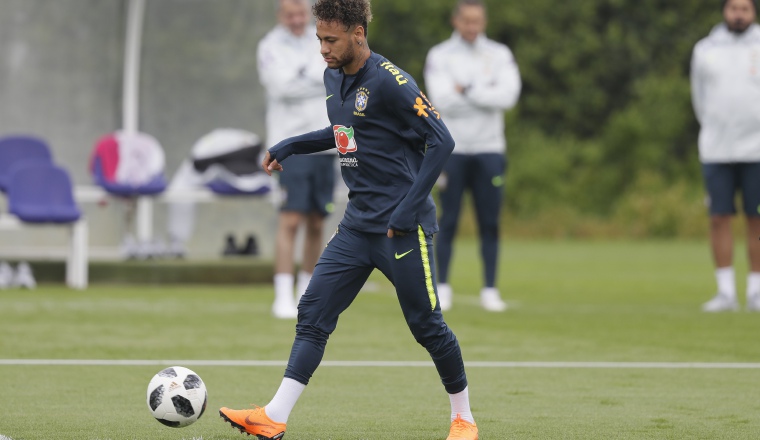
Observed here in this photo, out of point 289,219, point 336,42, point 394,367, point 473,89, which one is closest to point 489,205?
point 473,89

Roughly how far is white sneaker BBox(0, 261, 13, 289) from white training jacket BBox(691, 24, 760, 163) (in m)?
6.99

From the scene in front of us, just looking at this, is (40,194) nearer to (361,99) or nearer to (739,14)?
(739,14)

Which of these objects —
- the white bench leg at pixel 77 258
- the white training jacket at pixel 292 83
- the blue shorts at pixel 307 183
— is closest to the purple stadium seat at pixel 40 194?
the white bench leg at pixel 77 258

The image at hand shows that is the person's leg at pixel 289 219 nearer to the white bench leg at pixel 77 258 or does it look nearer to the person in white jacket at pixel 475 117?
the person in white jacket at pixel 475 117

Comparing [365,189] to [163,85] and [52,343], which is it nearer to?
[52,343]

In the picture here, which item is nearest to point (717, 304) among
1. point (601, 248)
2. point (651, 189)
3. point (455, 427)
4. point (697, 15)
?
point (455, 427)

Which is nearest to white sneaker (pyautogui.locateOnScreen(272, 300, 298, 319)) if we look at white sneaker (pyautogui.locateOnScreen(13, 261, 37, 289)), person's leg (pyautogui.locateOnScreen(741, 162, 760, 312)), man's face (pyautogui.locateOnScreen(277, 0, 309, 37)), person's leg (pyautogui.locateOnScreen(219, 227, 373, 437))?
man's face (pyautogui.locateOnScreen(277, 0, 309, 37))

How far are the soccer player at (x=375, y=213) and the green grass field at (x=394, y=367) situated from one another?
11.9 inches

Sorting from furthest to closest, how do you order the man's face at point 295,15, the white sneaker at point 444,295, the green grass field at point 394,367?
the white sneaker at point 444,295
the man's face at point 295,15
the green grass field at point 394,367

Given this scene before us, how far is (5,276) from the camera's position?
14.0 meters

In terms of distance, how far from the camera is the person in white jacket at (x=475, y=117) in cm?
1156

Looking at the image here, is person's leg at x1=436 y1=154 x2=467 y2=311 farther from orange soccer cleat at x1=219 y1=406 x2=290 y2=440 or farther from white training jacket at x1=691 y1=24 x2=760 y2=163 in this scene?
orange soccer cleat at x1=219 y1=406 x2=290 y2=440

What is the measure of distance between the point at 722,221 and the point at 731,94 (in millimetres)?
1078

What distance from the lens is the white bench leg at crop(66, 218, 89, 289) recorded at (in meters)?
13.8
